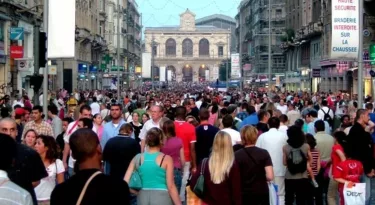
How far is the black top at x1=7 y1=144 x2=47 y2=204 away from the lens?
307 inches

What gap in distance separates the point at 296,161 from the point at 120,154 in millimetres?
2629

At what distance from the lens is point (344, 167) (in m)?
10.9

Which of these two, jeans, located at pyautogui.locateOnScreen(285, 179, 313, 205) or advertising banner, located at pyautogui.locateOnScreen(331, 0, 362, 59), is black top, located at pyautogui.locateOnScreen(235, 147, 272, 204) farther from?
advertising banner, located at pyautogui.locateOnScreen(331, 0, 362, 59)

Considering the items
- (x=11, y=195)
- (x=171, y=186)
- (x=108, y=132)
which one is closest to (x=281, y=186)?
(x=108, y=132)

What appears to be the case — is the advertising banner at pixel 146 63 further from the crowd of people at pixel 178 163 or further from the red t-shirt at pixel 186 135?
the red t-shirt at pixel 186 135

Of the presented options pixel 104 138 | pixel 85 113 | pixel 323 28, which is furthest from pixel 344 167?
pixel 323 28

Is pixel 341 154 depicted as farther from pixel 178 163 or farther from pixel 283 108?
pixel 283 108

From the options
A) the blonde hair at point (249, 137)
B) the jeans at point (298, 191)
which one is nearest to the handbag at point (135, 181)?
the blonde hair at point (249, 137)

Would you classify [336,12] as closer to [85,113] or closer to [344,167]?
[85,113]

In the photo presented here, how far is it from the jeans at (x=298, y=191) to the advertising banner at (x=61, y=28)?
648 cm

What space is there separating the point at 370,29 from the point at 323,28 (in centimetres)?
1106

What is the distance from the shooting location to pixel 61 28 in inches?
665

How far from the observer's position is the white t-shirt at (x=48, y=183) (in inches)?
369

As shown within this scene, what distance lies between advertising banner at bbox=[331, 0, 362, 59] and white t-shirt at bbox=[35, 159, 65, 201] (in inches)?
401
